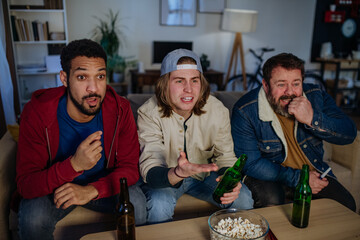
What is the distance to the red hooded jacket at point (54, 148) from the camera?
131 cm

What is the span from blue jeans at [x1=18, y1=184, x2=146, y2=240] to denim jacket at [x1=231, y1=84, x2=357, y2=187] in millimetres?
626

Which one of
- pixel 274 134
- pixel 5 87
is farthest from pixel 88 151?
pixel 5 87

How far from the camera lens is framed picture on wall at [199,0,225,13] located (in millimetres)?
4895

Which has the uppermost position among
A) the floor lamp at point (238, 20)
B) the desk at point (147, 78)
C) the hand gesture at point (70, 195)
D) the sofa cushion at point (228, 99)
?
the floor lamp at point (238, 20)

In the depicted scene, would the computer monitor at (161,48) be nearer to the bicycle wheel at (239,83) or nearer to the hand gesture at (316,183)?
the bicycle wheel at (239,83)

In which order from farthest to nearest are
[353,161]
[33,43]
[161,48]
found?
1. [161,48]
2. [33,43]
3. [353,161]

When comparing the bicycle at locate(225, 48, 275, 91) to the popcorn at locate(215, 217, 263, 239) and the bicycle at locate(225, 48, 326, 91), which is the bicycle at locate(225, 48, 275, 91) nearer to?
the bicycle at locate(225, 48, 326, 91)

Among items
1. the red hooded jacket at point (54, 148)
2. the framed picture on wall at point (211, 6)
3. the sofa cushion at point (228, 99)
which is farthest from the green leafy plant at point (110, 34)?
the red hooded jacket at point (54, 148)

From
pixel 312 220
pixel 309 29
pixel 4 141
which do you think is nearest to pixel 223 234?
pixel 312 220

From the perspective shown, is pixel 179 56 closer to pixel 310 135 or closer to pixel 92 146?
pixel 92 146

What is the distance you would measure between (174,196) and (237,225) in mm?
546

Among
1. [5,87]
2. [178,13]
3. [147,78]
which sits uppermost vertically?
[178,13]

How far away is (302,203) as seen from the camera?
120cm

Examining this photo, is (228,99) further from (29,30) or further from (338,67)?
(338,67)
